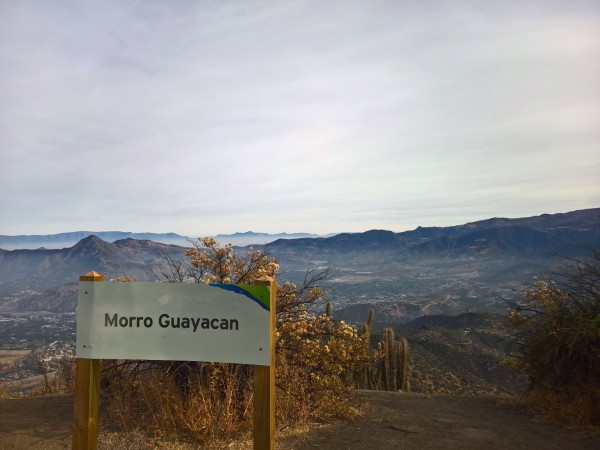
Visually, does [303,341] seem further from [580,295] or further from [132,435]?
[580,295]

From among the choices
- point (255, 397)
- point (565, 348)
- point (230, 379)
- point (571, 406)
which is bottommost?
point (571, 406)

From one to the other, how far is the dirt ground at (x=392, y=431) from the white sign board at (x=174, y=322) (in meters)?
2.27

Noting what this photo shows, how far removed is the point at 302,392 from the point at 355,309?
342 ft

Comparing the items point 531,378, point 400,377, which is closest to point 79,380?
point 531,378

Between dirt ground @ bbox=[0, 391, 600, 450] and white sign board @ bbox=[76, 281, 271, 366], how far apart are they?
227 centimetres

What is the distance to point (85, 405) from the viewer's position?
3.97m

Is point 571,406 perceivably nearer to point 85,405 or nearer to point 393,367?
point 85,405

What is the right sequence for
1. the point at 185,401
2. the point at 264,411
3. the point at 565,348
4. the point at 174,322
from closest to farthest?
the point at 264,411 < the point at 174,322 < the point at 185,401 < the point at 565,348

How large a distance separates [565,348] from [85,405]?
25.1 ft

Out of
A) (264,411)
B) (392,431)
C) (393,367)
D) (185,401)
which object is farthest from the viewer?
(393,367)

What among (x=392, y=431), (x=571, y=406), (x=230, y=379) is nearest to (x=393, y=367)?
(x=571, y=406)

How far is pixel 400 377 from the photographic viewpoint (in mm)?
15844

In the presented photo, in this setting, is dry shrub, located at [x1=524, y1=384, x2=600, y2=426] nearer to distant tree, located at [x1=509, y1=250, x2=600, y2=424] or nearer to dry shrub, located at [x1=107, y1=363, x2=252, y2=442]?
distant tree, located at [x1=509, y1=250, x2=600, y2=424]

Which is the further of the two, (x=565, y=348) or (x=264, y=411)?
(x=565, y=348)
